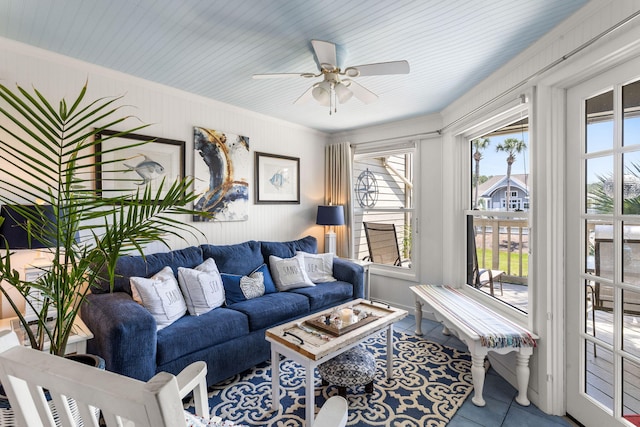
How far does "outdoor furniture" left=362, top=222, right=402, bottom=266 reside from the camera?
165 inches

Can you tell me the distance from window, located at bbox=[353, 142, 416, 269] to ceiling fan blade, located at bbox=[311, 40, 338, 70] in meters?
2.08

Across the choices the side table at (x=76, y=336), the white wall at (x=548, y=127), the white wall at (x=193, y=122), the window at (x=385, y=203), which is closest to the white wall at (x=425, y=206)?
the window at (x=385, y=203)

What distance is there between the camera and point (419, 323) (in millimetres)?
3219

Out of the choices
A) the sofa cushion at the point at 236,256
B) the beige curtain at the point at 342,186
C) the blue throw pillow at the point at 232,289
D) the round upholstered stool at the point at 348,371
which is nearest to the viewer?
the round upholstered stool at the point at 348,371

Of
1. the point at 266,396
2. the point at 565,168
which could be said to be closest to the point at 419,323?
the point at 266,396

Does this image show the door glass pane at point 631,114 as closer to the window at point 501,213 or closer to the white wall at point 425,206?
the window at point 501,213

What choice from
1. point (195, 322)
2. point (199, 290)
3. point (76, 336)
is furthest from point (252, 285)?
point (76, 336)

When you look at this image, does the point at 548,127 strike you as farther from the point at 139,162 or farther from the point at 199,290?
the point at 139,162

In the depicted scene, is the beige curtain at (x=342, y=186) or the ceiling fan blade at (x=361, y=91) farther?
the beige curtain at (x=342, y=186)

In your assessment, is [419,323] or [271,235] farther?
[271,235]

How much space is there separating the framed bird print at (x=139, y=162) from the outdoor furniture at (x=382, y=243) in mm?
2582

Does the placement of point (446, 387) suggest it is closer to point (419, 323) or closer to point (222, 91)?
point (419, 323)

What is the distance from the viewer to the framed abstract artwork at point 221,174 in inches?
125

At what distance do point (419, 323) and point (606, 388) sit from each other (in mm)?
1594
